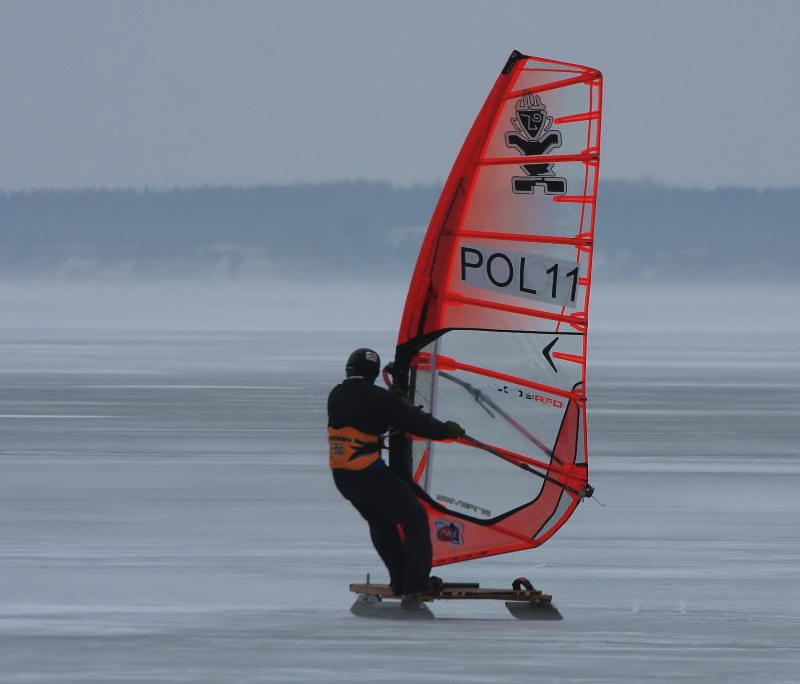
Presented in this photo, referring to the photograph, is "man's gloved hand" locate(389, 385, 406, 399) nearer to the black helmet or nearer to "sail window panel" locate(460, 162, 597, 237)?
the black helmet

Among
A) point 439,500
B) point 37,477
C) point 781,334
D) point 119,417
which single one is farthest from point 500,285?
point 781,334

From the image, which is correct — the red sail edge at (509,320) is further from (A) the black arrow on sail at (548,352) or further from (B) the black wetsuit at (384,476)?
(B) the black wetsuit at (384,476)

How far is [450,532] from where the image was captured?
22.1 feet

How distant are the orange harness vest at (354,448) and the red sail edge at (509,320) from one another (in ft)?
1.80

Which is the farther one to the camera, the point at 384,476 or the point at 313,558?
the point at 313,558

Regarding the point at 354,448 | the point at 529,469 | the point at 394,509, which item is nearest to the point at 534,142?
the point at 529,469

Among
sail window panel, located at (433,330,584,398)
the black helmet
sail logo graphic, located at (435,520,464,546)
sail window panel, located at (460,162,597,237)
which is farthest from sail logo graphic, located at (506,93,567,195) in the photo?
sail logo graphic, located at (435,520,464,546)

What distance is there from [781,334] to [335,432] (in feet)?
126

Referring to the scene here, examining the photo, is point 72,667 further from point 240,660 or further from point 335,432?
point 335,432

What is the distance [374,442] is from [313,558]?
181 centimetres

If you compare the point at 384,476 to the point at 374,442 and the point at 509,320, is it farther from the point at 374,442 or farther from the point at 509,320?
the point at 509,320

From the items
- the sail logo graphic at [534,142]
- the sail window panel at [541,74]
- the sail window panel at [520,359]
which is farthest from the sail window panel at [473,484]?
the sail window panel at [541,74]

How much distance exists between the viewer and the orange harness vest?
6.07 meters

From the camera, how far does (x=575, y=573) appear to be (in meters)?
7.44
